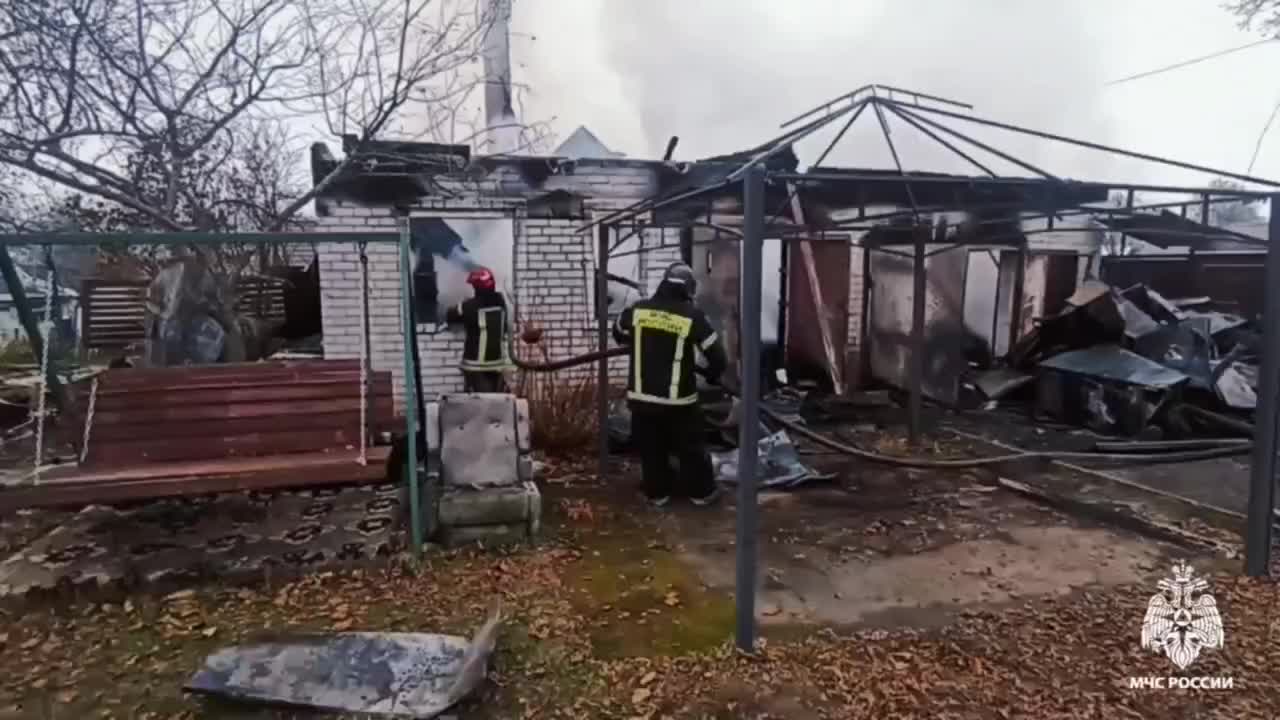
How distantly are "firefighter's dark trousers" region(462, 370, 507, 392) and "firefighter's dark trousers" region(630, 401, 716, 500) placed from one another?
174 centimetres

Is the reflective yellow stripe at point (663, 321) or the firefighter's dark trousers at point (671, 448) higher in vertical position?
the reflective yellow stripe at point (663, 321)

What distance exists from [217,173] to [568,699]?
6274 mm

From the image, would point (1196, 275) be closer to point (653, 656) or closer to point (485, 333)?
point (485, 333)

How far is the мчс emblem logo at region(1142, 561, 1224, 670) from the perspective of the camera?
3443mm

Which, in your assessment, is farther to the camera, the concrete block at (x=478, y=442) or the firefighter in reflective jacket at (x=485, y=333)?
the firefighter in reflective jacket at (x=485, y=333)

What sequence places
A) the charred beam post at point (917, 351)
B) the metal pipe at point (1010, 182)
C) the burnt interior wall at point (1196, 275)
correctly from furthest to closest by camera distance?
the burnt interior wall at point (1196, 275)
the charred beam post at point (917, 351)
the metal pipe at point (1010, 182)

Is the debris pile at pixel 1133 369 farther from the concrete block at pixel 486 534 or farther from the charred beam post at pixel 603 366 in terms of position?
the concrete block at pixel 486 534

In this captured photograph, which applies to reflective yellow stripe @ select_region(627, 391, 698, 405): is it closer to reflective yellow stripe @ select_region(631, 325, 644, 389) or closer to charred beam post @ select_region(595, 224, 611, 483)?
reflective yellow stripe @ select_region(631, 325, 644, 389)

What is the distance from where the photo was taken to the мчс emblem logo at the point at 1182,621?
3.44 m

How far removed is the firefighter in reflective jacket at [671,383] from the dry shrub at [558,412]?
4.54 ft

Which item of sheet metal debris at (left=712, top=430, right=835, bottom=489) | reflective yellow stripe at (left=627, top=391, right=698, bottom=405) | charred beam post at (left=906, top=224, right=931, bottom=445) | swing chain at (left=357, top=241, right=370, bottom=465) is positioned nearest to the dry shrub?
sheet metal debris at (left=712, top=430, right=835, bottom=489)

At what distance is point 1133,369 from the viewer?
7691mm

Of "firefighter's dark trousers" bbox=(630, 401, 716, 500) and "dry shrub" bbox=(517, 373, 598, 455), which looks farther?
"dry shrub" bbox=(517, 373, 598, 455)

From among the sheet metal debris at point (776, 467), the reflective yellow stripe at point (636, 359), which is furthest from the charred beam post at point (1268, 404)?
the reflective yellow stripe at point (636, 359)
